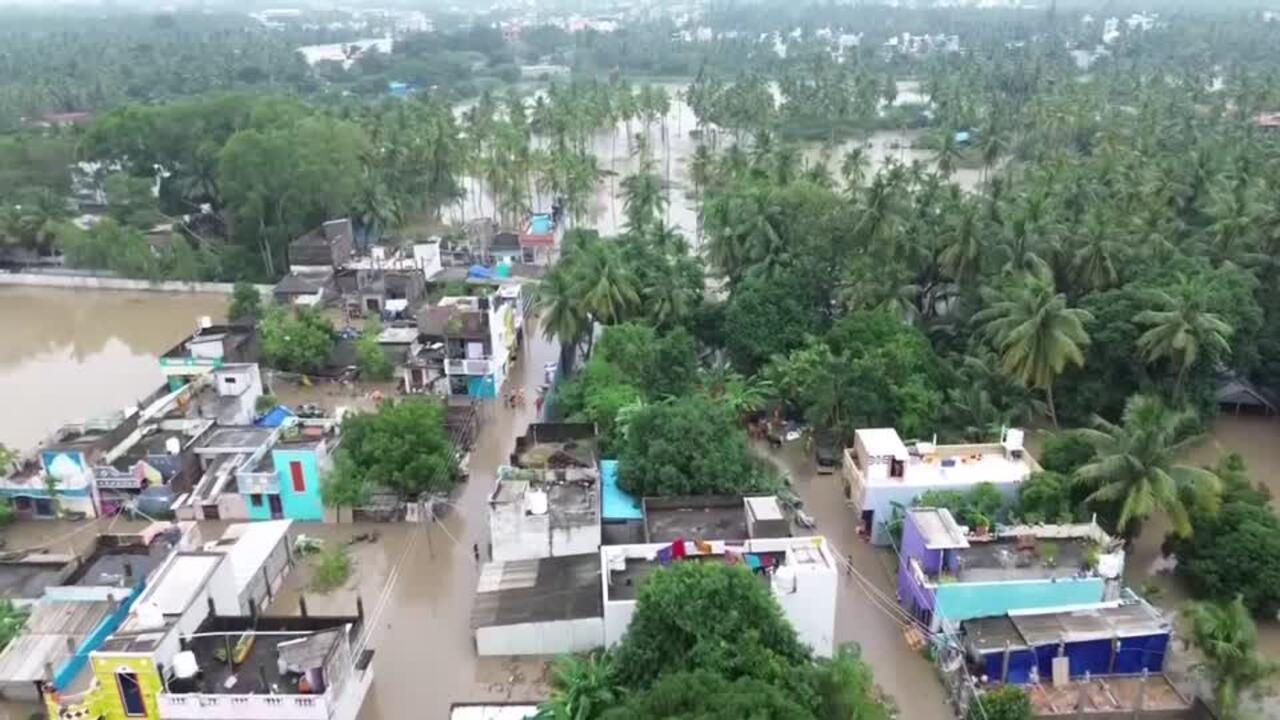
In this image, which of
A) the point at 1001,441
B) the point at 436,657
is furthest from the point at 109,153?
the point at 1001,441

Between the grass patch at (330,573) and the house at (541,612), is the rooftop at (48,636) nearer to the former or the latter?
the grass patch at (330,573)

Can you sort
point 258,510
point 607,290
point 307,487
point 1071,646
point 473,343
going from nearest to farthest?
point 1071,646, point 307,487, point 258,510, point 607,290, point 473,343

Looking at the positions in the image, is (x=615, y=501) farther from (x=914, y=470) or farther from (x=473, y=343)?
(x=473, y=343)

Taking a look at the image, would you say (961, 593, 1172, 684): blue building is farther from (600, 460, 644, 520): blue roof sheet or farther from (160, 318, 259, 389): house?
(160, 318, 259, 389): house

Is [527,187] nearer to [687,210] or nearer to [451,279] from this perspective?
[687,210]

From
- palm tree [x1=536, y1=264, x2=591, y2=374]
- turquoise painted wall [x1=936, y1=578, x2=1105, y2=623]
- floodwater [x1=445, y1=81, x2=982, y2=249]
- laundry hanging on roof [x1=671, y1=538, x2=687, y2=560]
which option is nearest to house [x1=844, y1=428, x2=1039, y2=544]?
turquoise painted wall [x1=936, y1=578, x2=1105, y2=623]

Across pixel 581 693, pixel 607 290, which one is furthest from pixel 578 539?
pixel 607 290

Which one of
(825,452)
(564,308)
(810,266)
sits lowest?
(825,452)

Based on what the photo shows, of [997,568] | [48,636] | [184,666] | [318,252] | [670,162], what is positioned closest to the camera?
[184,666]
